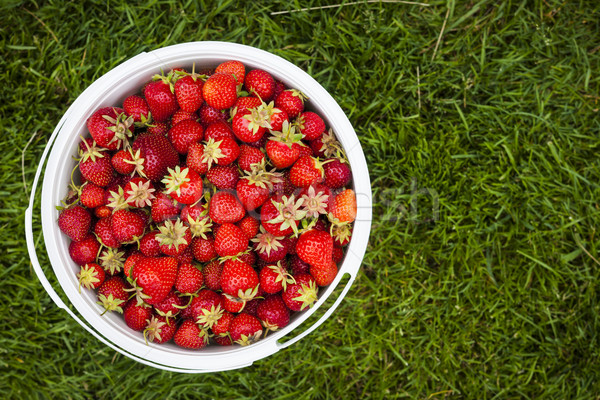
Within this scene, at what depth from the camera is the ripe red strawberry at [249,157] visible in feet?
3.66

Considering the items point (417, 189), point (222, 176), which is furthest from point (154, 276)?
point (417, 189)

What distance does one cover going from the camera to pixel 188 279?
1148mm

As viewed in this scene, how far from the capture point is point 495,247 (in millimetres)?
1595

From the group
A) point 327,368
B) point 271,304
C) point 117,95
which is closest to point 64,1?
point 117,95

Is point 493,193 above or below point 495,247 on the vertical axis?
above

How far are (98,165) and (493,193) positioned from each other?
129 centimetres

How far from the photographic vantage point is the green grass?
60.3 inches

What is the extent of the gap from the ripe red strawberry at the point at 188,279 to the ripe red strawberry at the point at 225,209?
6.0 inches

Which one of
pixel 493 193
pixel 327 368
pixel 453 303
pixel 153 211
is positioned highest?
pixel 153 211

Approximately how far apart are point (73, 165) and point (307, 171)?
2.16ft

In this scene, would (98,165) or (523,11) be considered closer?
(98,165)

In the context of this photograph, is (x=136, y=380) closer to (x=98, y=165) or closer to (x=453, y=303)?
(x=98, y=165)

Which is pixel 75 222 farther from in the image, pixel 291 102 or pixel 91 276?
pixel 291 102

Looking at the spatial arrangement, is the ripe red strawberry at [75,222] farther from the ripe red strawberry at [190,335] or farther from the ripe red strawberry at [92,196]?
the ripe red strawberry at [190,335]
